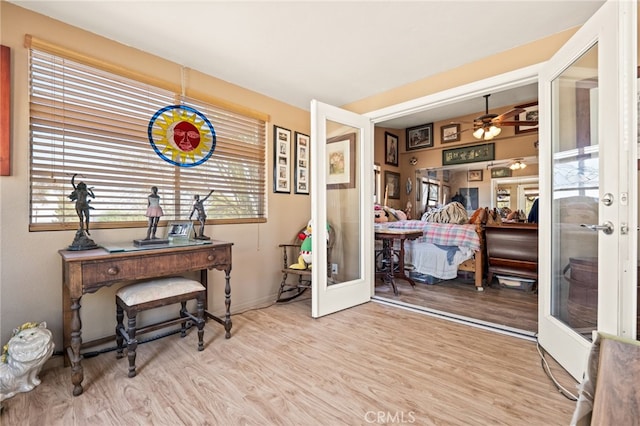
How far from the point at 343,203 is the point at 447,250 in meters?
1.72

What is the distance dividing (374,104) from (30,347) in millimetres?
3389

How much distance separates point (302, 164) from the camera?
3.52 metres

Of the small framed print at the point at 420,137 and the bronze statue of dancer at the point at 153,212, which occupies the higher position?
the small framed print at the point at 420,137

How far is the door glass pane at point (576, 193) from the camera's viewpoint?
64.1 inches

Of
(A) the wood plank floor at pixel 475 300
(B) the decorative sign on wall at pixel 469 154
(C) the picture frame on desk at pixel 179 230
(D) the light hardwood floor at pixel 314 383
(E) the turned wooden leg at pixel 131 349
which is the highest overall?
(B) the decorative sign on wall at pixel 469 154

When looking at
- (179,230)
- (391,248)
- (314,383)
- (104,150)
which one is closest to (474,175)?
(391,248)

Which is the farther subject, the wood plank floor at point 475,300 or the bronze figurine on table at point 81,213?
the wood plank floor at point 475,300

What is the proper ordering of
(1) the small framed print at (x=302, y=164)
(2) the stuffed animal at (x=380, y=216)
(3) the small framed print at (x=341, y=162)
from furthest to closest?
(2) the stuffed animal at (x=380, y=216) < (1) the small framed print at (x=302, y=164) < (3) the small framed print at (x=341, y=162)

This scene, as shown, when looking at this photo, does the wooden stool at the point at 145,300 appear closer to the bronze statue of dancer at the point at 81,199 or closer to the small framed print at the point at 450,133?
the bronze statue of dancer at the point at 81,199

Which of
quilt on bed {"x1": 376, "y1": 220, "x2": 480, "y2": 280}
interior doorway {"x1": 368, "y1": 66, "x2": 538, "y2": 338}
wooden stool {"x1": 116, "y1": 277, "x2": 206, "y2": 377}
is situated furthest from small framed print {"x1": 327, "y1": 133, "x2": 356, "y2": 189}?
wooden stool {"x1": 116, "y1": 277, "x2": 206, "y2": 377}

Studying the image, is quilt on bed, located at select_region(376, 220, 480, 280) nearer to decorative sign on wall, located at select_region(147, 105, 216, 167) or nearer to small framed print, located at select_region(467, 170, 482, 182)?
small framed print, located at select_region(467, 170, 482, 182)

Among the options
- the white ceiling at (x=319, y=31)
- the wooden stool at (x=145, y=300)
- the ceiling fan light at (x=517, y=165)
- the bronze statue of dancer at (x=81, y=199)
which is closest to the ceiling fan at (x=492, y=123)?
the ceiling fan light at (x=517, y=165)

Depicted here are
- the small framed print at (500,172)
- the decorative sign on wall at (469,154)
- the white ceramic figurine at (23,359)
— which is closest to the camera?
the white ceramic figurine at (23,359)

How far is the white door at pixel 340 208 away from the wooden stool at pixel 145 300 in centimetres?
105
